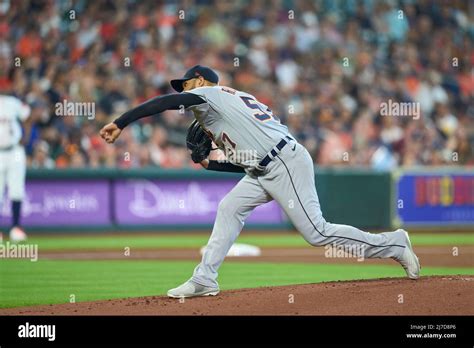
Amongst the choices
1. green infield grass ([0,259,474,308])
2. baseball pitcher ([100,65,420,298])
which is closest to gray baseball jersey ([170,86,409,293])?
baseball pitcher ([100,65,420,298])

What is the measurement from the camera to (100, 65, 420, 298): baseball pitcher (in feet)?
23.9

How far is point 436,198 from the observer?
17828 mm

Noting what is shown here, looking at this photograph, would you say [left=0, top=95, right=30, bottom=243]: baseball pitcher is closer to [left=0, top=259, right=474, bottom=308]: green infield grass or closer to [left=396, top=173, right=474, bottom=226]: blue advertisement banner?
[left=0, top=259, right=474, bottom=308]: green infield grass

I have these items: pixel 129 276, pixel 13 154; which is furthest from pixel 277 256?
pixel 13 154

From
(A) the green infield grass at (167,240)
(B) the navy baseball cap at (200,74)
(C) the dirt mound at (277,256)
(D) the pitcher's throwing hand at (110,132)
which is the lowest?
(C) the dirt mound at (277,256)

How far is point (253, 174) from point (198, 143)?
0.58 metres

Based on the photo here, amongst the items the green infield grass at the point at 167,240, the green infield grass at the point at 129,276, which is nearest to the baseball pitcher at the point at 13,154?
the green infield grass at the point at 167,240

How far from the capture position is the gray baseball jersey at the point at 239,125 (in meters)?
7.26

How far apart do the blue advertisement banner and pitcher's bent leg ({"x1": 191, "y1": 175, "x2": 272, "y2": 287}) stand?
10.5 meters

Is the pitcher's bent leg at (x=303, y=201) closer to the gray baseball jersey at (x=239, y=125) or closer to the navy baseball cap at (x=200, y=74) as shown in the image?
the gray baseball jersey at (x=239, y=125)

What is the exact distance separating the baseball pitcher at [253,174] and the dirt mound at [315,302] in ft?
0.98

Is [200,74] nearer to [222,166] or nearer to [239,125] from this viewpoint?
[239,125]
